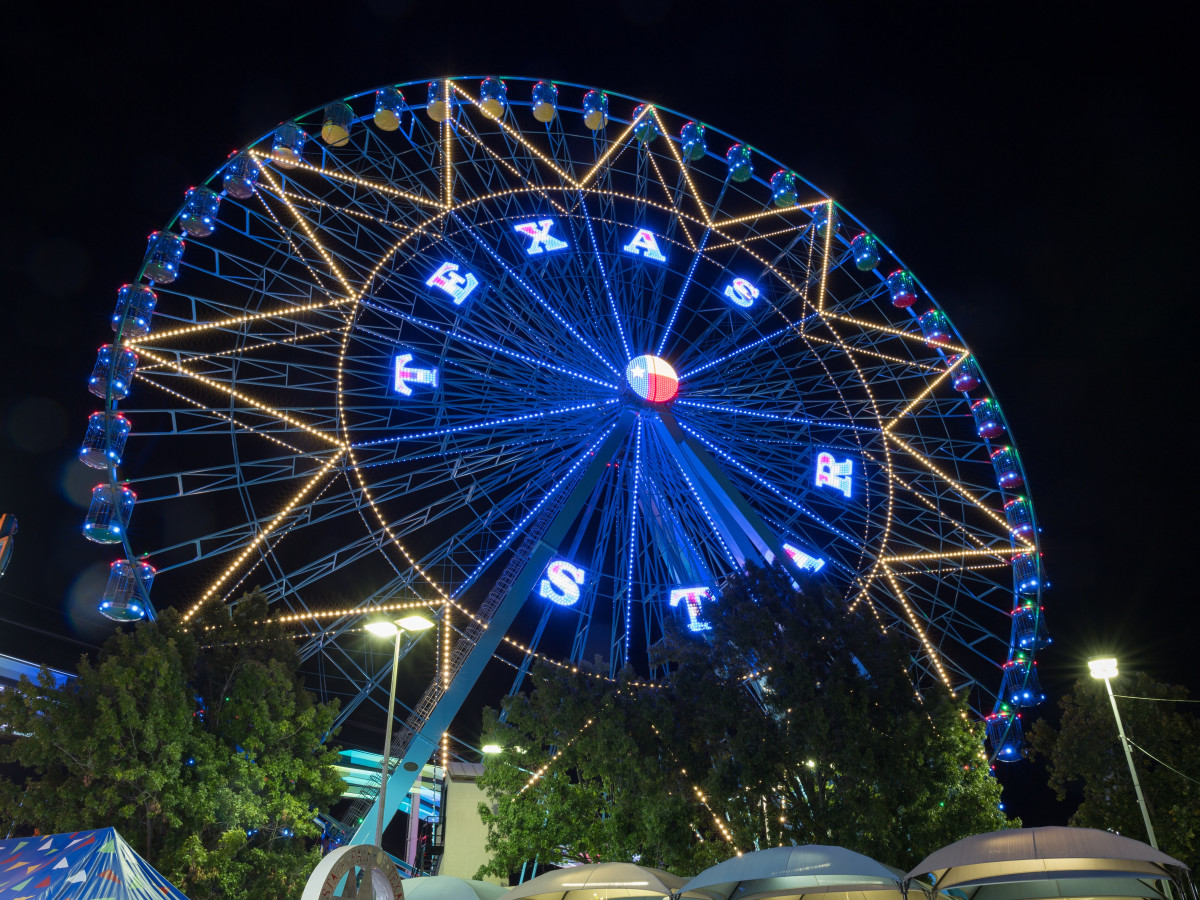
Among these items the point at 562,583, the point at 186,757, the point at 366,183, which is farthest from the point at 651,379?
the point at 186,757

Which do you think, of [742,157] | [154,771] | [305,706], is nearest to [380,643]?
[305,706]

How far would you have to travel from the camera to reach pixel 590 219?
22.2 m

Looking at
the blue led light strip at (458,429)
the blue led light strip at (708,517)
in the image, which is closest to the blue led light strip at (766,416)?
the blue led light strip at (708,517)

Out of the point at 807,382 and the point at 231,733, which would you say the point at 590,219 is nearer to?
the point at 807,382

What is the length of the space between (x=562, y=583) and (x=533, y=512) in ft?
6.41

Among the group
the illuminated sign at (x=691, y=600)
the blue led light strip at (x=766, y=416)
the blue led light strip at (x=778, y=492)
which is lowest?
the illuminated sign at (x=691, y=600)

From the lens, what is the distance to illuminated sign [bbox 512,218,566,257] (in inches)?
827

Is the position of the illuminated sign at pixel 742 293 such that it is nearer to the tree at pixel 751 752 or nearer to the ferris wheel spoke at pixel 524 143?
the ferris wheel spoke at pixel 524 143

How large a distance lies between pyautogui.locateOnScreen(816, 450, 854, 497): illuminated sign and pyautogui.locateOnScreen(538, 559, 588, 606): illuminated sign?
21.1 ft

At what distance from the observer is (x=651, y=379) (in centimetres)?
2030

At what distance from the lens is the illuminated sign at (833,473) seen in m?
22.6

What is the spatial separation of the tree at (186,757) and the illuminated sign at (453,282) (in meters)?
8.52

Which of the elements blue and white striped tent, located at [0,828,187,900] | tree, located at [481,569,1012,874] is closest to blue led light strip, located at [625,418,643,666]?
tree, located at [481,569,1012,874]

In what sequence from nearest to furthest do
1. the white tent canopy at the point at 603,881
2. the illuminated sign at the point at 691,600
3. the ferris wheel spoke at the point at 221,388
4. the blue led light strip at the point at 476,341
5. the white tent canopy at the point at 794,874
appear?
the white tent canopy at the point at 794,874, the white tent canopy at the point at 603,881, the ferris wheel spoke at the point at 221,388, the blue led light strip at the point at 476,341, the illuminated sign at the point at 691,600
